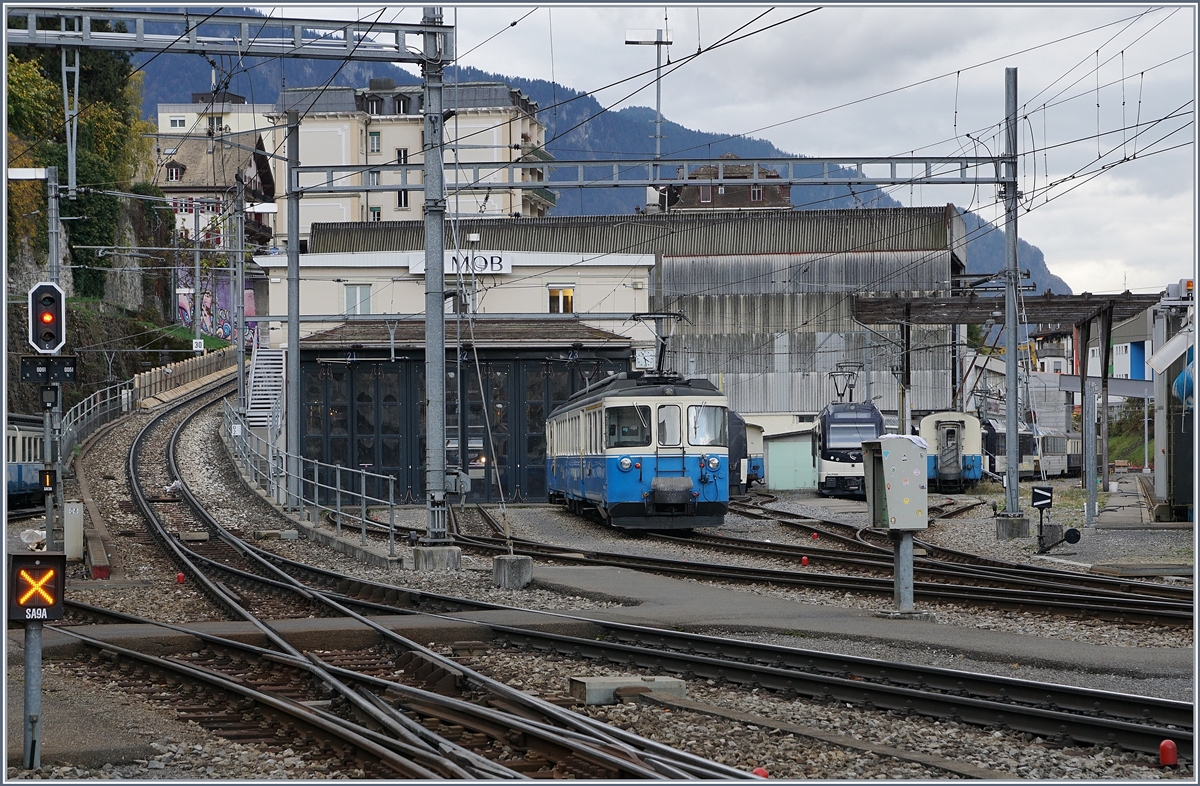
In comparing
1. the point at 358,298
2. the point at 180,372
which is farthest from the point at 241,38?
the point at 180,372

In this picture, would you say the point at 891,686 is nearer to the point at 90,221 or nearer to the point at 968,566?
the point at 968,566

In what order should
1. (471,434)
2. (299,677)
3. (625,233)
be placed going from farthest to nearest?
(625,233), (471,434), (299,677)

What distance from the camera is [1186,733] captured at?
770 cm

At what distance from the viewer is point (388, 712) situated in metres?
8.74

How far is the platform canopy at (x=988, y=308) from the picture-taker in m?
34.6

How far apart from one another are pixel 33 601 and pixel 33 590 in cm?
6

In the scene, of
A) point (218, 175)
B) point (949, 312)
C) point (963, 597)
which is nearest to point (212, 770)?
point (963, 597)

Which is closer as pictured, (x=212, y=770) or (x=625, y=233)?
(x=212, y=770)

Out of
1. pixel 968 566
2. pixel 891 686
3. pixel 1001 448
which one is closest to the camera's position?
pixel 891 686

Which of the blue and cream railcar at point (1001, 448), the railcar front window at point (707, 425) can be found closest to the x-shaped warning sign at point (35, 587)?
the railcar front window at point (707, 425)

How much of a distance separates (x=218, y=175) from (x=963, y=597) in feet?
305

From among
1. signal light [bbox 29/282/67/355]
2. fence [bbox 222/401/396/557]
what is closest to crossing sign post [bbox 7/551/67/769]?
signal light [bbox 29/282/67/355]

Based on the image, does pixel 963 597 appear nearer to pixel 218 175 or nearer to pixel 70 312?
pixel 70 312

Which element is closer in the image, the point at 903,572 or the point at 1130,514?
the point at 903,572
